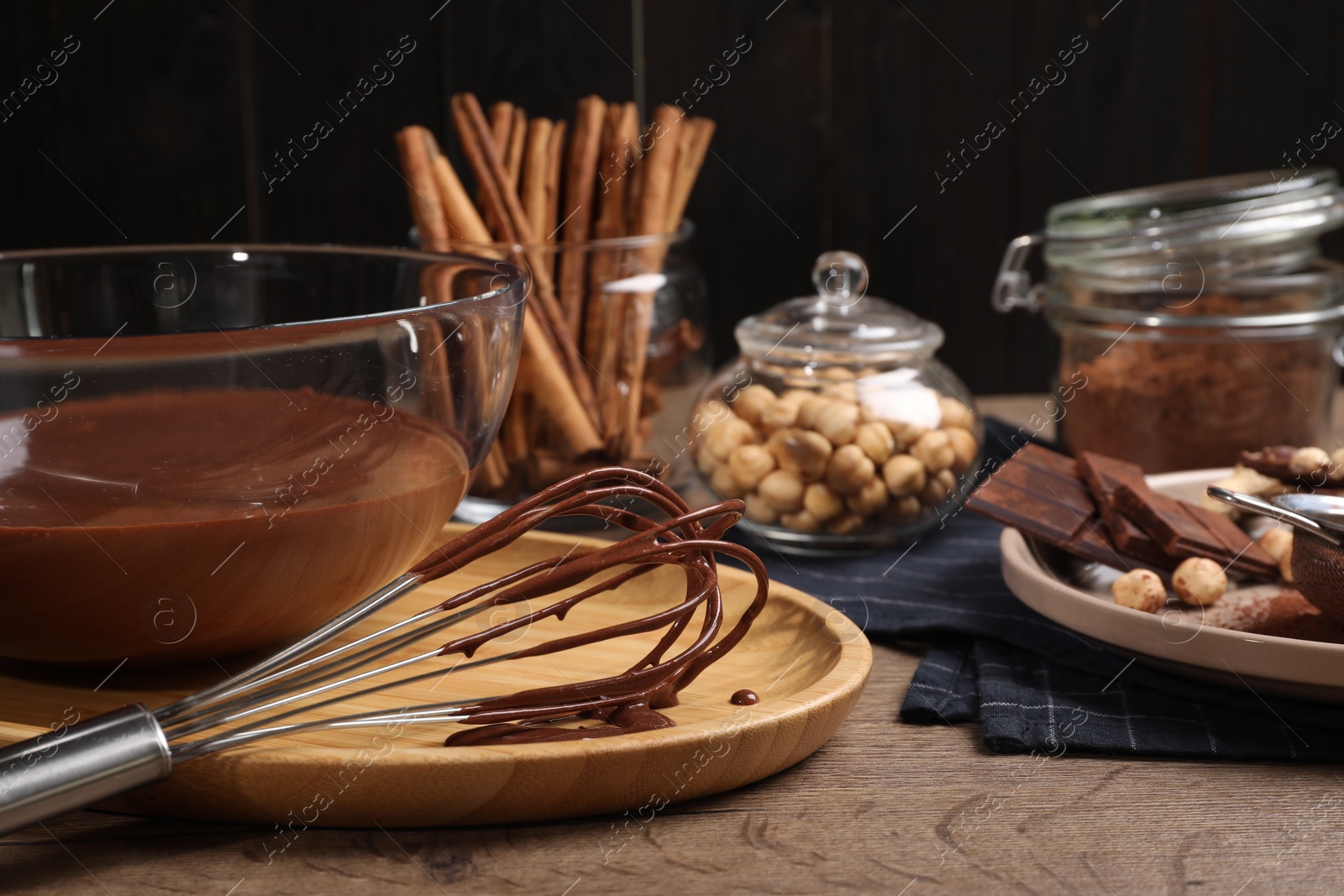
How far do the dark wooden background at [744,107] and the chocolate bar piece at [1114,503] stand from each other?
1.84 feet

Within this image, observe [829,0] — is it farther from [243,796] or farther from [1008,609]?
[243,796]

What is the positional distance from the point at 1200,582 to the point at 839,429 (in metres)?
0.19

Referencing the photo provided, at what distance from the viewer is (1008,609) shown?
0.55 m

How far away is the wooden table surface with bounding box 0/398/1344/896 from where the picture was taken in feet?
1.12

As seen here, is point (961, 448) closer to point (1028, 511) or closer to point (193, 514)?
point (1028, 511)

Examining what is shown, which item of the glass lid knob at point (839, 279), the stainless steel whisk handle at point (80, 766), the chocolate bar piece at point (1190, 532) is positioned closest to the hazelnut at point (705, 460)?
the glass lid knob at point (839, 279)

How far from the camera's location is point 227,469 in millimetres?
399

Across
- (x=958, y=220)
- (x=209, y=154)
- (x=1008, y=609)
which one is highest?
(x=209, y=154)

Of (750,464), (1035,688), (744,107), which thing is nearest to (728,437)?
(750,464)

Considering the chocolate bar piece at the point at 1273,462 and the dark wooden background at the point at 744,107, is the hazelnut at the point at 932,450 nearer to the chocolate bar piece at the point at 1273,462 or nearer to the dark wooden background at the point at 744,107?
the chocolate bar piece at the point at 1273,462

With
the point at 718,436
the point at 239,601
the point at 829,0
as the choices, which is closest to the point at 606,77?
the point at 829,0

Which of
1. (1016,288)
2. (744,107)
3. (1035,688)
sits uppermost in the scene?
(744,107)

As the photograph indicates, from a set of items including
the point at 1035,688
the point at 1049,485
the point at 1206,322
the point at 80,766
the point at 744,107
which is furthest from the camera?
the point at 744,107

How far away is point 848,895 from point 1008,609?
0.24 metres
